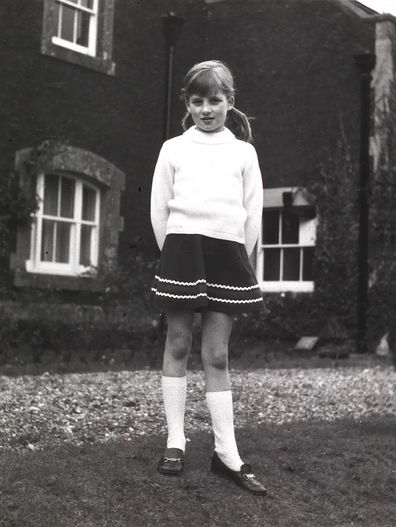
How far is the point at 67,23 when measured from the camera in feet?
43.0

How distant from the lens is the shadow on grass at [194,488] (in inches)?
153

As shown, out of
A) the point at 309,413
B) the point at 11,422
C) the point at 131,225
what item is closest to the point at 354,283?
the point at 131,225

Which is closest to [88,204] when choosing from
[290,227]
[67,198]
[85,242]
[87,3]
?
[67,198]

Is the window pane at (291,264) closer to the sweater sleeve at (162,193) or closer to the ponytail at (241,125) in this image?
the ponytail at (241,125)

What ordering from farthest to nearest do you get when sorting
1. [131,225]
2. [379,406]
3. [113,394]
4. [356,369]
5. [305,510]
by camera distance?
[131,225]
[356,369]
[379,406]
[113,394]
[305,510]

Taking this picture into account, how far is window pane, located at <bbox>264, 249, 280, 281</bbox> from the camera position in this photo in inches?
584

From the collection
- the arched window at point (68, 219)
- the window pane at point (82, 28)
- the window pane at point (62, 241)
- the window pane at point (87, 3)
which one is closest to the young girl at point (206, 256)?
the arched window at point (68, 219)

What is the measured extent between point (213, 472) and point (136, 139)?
32.2ft

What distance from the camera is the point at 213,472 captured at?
445 cm

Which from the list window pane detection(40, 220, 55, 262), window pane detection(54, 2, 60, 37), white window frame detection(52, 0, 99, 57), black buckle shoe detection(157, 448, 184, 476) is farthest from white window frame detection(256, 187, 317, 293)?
black buckle shoe detection(157, 448, 184, 476)

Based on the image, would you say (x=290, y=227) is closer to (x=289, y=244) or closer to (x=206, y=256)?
(x=289, y=244)

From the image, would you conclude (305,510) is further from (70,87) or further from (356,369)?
(70,87)

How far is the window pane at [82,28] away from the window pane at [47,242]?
101 inches

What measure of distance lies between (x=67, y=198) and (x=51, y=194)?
0.94ft
